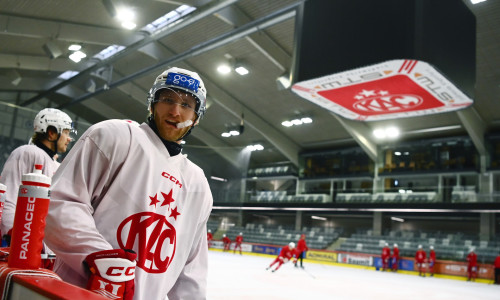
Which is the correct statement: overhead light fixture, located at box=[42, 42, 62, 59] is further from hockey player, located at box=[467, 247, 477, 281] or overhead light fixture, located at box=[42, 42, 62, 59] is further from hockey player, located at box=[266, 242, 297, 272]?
hockey player, located at box=[467, 247, 477, 281]

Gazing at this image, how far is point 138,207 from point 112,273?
0.38 metres

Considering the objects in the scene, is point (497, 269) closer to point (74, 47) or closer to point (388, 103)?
point (388, 103)

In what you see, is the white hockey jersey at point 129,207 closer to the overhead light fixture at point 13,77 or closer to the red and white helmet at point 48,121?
the red and white helmet at point 48,121

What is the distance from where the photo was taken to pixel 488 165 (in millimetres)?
22250

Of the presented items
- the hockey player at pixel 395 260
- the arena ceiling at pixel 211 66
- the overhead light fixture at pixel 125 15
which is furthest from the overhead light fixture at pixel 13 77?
the hockey player at pixel 395 260

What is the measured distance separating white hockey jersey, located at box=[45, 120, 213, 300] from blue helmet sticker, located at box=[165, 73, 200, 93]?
215 mm

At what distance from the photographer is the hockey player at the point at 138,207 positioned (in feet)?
4.38

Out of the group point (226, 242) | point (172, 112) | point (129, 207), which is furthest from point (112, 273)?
point (226, 242)

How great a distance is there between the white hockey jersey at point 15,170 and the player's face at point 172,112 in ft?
4.56

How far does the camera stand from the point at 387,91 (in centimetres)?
1103

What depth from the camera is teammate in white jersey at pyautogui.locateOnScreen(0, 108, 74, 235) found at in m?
2.68

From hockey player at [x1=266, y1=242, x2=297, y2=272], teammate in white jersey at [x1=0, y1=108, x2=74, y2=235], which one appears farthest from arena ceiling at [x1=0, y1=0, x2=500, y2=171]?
teammate in white jersey at [x1=0, y1=108, x2=74, y2=235]

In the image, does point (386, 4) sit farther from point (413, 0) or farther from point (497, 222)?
point (497, 222)

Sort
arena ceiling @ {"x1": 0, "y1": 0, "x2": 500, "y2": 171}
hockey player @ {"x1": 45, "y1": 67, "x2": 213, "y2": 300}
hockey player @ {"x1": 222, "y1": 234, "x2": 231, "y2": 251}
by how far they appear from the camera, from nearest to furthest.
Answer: hockey player @ {"x1": 45, "y1": 67, "x2": 213, "y2": 300}
arena ceiling @ {"x1": 0, "y1": 0, "x2": 500, "y2": 171}
hockey player @ {"x1": 222, "y1": 234, "x2": 231, "y2": 251}
